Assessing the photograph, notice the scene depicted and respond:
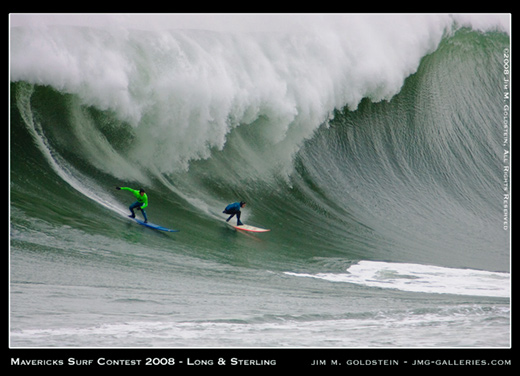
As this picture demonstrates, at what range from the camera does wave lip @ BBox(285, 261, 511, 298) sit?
25.0 feet

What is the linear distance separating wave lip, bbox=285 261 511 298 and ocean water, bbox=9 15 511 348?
0.05 meters

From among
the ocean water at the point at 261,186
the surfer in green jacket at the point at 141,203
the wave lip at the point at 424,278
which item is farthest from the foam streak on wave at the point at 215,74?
the wave lip at the point at 424,278

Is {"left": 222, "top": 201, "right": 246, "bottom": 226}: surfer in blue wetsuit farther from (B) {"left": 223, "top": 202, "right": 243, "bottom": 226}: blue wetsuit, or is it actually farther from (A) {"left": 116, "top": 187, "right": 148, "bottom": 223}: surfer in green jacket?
(A) {"left": 116, "top": 187, "right": 148, "bottom": 223}: surfer in green jacket

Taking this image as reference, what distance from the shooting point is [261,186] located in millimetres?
10781

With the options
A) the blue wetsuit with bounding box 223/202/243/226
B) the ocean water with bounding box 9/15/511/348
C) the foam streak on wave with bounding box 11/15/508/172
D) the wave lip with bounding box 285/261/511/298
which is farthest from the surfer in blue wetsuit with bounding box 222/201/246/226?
the wave lip with bounding box 285/261/511/298

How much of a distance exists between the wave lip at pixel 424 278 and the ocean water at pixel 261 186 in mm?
50

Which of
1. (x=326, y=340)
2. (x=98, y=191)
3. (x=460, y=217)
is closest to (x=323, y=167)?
(x=460, y=217)

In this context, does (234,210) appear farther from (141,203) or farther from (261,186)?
(261,186)

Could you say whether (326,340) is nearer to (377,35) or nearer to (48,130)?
(48,130)

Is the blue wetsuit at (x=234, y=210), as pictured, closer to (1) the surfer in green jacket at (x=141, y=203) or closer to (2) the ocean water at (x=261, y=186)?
(2) the ocean water at (x=261, y=186)

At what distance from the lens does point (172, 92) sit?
32.6ft

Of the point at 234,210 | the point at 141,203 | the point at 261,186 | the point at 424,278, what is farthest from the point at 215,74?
the point at 424,278

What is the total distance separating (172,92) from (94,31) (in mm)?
1611

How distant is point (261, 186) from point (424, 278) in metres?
3.70
